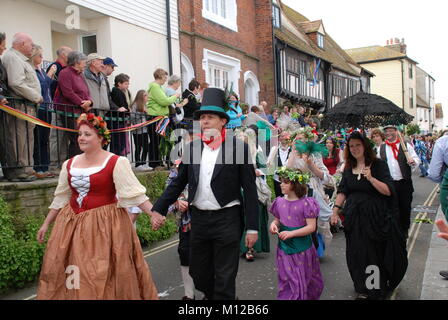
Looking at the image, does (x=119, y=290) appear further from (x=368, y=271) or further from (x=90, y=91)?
(x=90, y=91)

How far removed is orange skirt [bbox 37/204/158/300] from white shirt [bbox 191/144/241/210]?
0.75 metres

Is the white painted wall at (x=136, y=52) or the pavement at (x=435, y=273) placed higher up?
the white painted wall at (x=136, y=52)

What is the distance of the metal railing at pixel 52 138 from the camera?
20.3 feet

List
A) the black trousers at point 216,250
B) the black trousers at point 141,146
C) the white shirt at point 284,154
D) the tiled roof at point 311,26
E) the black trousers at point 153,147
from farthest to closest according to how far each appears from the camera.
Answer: the tiled roof at point 311,26, the black trousers at point 153,147, the black trousers at point 141,146, the white shirt at point 284,154, the black trousers at point 216,250

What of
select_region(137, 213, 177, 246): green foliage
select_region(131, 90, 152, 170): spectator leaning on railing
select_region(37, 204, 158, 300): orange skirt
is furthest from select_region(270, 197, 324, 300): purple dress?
select_region(131, 90, 152, 170): spectator leaning on railing

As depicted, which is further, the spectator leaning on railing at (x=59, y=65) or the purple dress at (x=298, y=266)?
the spectator leaning on railing at (x=59, y=65)

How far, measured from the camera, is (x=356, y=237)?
4992 millimetres

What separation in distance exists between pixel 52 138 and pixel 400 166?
6.09 meters

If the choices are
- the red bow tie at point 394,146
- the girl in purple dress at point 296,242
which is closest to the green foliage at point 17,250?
the girl in purple dress at point 296,242

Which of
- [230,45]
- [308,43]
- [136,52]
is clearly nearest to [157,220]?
[136,52]

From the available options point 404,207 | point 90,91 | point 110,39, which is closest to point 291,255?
point 404,207

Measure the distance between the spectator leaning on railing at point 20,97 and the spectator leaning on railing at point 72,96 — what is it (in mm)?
548

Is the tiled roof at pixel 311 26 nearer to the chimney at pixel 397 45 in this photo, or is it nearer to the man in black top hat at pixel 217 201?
the man in black top hat at pixel 217 201

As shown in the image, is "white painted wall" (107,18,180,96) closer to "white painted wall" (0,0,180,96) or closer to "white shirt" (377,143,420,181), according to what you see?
"white painted wall" (0,0,180,96)
